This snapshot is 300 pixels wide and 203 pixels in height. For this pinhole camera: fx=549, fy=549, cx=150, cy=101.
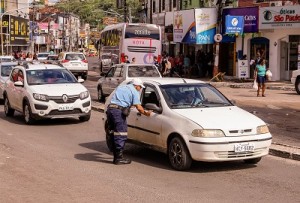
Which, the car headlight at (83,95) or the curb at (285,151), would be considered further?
the car headlight at (83,95)

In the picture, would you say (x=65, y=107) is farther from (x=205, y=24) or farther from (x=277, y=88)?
(x=205, y=24)

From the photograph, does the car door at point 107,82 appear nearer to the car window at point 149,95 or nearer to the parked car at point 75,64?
the car window at point 149,95

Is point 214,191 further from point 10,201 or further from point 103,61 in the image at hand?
point 103,61

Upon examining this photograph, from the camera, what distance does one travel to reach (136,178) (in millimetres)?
8438

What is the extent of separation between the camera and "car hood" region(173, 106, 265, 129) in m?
8.69

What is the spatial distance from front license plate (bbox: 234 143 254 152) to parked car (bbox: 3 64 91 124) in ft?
23.4

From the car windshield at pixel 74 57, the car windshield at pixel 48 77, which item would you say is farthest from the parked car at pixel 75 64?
the car windshield at pixel 48 77

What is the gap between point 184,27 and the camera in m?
37.2

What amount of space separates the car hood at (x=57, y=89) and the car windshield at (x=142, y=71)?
505 cm

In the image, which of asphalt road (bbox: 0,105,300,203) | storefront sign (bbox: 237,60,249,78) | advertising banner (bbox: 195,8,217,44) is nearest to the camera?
asphalt road (bbox: 0,105,300,203)

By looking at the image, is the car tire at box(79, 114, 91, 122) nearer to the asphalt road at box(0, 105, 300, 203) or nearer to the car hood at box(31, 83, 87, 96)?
the car hood at box(31, 83, 87, 96)

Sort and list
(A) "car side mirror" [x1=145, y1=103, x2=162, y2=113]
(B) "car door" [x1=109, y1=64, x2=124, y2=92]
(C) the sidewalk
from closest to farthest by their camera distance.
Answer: (A) "car side mirror" [x1=145, y1=103, x2=162, y2=113] < (C) the sidewalk < (B) "car door" [x1=109, y1=64, x2=124, y2=92]

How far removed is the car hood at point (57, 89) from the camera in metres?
14.8

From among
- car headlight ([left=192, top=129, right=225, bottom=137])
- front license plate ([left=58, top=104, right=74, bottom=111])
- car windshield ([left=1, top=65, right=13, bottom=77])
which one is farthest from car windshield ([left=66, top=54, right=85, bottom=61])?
car headlight ([left=192, top=129, right=225, bottom=137])
